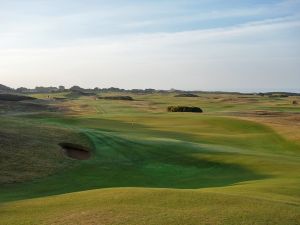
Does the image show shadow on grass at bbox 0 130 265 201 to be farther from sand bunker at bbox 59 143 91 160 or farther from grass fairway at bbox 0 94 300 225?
sand bunker at bbox 59 143 91 160

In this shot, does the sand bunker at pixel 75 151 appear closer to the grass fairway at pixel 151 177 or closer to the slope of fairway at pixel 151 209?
the grass fairway at pixel 151 177

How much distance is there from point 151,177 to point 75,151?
357 inches

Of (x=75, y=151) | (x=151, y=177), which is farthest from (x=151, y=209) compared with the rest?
(x=75, y=151)

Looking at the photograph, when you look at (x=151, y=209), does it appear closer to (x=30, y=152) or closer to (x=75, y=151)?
(x=30, y=152)

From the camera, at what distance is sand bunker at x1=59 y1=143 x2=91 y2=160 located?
35781mm

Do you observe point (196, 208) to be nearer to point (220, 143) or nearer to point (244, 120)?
point (220, 143)

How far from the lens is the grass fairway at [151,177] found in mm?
15320

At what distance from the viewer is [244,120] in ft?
211

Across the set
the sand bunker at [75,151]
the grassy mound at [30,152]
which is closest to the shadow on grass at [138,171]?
the sand bunker at [75,151]

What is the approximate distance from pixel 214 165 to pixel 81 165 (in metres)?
9.08

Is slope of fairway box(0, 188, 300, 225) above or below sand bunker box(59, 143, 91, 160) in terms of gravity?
above

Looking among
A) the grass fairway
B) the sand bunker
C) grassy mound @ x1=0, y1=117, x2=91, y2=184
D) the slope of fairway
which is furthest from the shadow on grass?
the slope of fairway

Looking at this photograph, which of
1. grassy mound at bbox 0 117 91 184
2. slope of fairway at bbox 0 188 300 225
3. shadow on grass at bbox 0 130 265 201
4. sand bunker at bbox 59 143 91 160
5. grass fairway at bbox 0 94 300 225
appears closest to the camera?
slope of fairway at bbox 0 188 300 225

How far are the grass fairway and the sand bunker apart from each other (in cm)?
80
